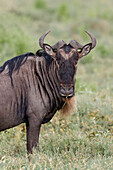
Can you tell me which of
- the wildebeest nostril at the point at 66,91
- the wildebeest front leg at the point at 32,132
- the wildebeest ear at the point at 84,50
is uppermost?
the wildebeest ear at the point at 84,50

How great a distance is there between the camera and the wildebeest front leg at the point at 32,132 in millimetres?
3654

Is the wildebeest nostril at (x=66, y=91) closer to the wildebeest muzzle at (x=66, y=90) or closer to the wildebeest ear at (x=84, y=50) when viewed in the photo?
the wildebeest muzzle at (x=66, y=90)

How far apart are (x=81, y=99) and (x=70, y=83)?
7.34ft

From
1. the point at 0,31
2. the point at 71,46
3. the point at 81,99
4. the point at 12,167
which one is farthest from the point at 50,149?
the point at 0,31

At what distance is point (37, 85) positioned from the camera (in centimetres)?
375

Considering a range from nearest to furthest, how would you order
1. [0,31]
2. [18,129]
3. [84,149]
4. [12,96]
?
[12,96]
[84,149]
[18,129]
[0,31]

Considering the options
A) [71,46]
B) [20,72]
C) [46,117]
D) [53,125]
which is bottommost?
[53,125]

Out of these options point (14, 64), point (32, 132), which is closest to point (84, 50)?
point (14, 64)

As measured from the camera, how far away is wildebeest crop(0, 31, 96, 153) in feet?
11.7

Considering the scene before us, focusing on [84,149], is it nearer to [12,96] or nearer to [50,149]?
[50,149]

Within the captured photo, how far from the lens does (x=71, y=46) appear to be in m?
3.67

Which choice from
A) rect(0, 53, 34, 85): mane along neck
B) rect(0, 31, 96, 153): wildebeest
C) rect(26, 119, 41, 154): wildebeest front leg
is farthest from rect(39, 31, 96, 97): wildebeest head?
rect(26, 119, 41, 154): wildebeest front leg

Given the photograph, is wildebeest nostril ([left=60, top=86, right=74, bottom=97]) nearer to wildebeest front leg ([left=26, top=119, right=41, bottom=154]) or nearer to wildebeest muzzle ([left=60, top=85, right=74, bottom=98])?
wildebeest muzzle ([left=60, top=85, right=74, bottom=98])

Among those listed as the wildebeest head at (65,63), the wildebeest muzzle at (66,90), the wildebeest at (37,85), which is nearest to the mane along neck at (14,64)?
the wildebeest at (37,85)
